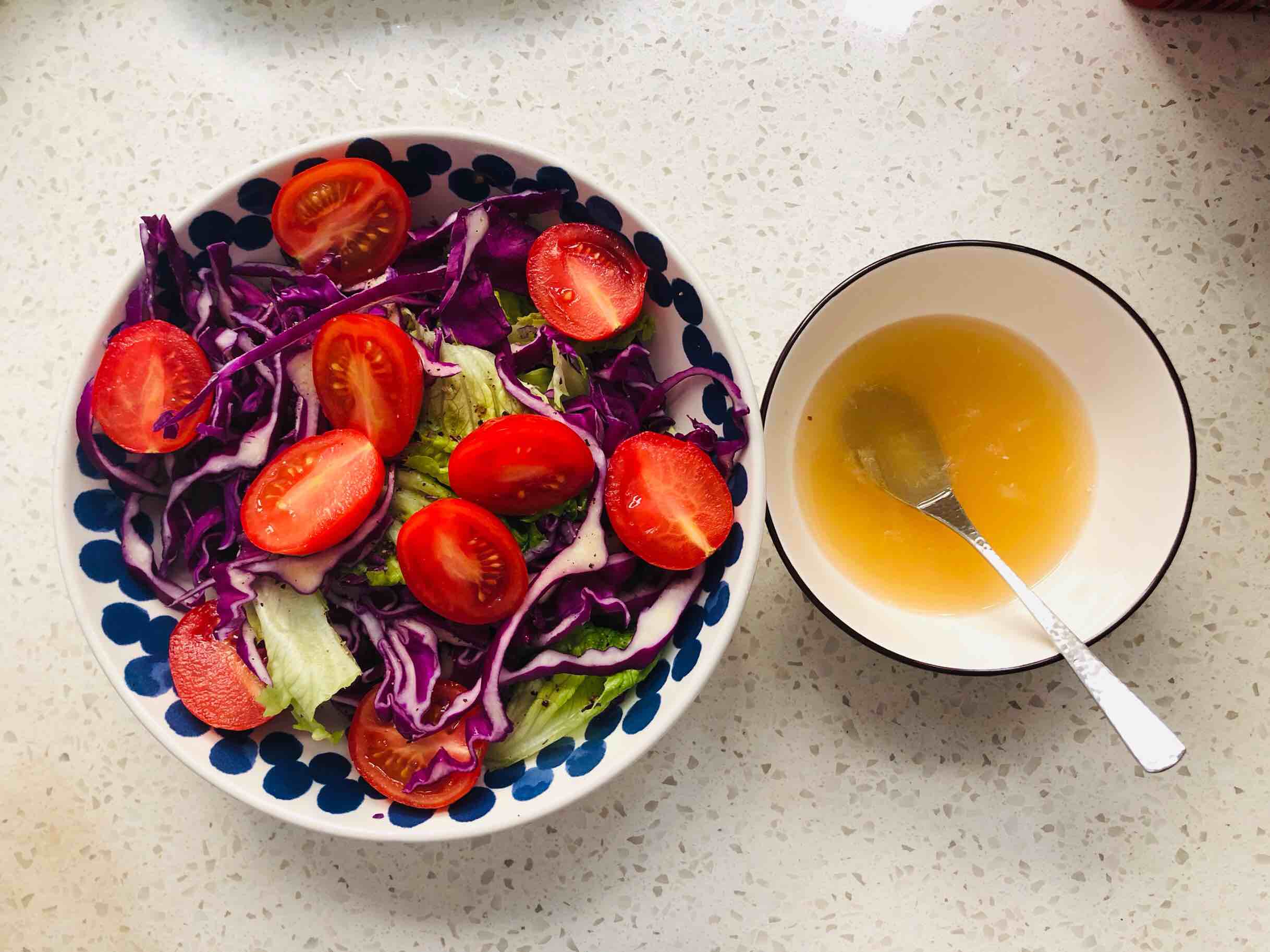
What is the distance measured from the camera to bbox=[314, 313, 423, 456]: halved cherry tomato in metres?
1.10

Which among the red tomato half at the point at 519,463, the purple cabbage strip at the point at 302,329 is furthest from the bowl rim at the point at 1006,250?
the purple cabbage strip at the point at 302,329

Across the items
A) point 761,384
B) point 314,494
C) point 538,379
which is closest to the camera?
point 314,494

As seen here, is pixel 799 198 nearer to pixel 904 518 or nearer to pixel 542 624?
pixel 904 518

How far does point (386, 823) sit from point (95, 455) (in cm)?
55

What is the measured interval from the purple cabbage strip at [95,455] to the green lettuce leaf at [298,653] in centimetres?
20

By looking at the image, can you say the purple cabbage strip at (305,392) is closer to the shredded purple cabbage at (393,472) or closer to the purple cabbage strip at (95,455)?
the shredded purple cabbage at (393,472)

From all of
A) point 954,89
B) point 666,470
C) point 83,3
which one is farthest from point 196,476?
point 954,89

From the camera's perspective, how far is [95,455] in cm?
111

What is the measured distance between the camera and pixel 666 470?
43.6 inches

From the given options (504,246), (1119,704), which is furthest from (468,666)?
(1119,704)

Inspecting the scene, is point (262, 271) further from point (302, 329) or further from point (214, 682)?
point (214, 682)

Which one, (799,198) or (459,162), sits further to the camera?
(799,198)

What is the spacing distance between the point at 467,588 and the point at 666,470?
27 cm

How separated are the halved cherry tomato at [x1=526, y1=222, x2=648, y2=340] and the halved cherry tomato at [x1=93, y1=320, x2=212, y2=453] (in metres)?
0.43
